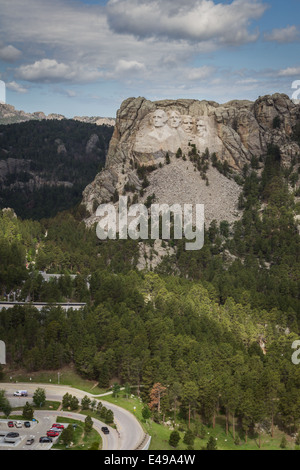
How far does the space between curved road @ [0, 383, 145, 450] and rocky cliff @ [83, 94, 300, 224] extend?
305 feet

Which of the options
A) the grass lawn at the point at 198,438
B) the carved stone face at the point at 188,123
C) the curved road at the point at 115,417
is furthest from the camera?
the carved stone face at the point at 188,123

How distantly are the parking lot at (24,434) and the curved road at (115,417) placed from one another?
3.34 meters

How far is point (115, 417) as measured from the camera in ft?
226

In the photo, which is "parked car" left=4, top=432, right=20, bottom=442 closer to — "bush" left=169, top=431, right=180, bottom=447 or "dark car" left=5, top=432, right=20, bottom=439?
"dark car" left=5, top=432, right=20, bottom=439

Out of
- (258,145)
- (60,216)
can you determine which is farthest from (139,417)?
(258,145)

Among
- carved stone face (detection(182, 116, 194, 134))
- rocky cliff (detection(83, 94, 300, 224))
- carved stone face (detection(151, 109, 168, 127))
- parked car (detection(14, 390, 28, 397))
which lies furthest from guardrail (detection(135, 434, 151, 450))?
carved stone face (detection(182, 116, 194, 134))

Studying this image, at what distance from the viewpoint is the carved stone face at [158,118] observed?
611 ft

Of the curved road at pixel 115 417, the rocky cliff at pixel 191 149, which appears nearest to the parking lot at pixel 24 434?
the curved road at pixel 115 417

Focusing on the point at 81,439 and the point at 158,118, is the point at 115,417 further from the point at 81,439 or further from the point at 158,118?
the point at 158,118

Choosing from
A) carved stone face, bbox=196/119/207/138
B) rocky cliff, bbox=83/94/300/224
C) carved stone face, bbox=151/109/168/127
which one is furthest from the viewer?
carved stone face, bbox=196/119/207/138

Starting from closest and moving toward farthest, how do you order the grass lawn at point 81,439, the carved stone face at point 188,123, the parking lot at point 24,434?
the parking lot at point 24,434
the grass lawn at point 81,439
the carved stone face at point 188,123

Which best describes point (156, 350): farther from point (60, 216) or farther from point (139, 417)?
point (60, 216)

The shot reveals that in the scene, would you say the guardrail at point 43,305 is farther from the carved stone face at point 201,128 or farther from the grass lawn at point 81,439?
the carved stone face at point 201,128

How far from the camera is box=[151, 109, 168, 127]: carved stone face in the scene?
611ft
